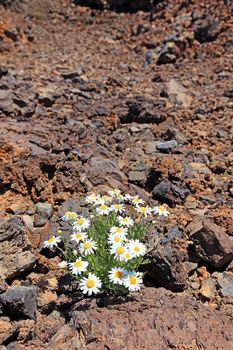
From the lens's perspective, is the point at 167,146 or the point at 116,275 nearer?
the point at 116,275

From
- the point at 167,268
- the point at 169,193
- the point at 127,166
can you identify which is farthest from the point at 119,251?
the point at 127,166

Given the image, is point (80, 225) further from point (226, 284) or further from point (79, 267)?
point (226, 284)

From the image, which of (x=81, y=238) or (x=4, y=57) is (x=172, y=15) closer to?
(x=4, y=57)

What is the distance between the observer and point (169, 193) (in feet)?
17.4

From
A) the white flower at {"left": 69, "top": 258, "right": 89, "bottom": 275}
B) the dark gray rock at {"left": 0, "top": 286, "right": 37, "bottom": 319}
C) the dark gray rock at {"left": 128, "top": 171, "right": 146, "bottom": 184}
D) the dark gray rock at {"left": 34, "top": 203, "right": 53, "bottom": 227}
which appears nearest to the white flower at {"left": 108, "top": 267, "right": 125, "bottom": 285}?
the white flower at {"left": 69, "top": 258, "right": 89, "bottom": 275}

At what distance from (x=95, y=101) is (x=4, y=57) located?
3383 mm

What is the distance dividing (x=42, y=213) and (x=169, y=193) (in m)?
1.62

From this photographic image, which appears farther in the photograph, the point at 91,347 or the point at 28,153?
the point at 28,153

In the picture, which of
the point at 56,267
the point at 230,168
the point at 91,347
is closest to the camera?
the point at 91,347

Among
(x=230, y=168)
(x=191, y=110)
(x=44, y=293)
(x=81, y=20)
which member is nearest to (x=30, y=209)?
(x=44, y=293)

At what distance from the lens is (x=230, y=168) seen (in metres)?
6.01

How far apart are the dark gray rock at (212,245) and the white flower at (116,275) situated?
1.11 m

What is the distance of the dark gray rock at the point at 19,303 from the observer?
3656mm

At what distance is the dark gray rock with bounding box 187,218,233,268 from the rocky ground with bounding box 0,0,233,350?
0.01 m
